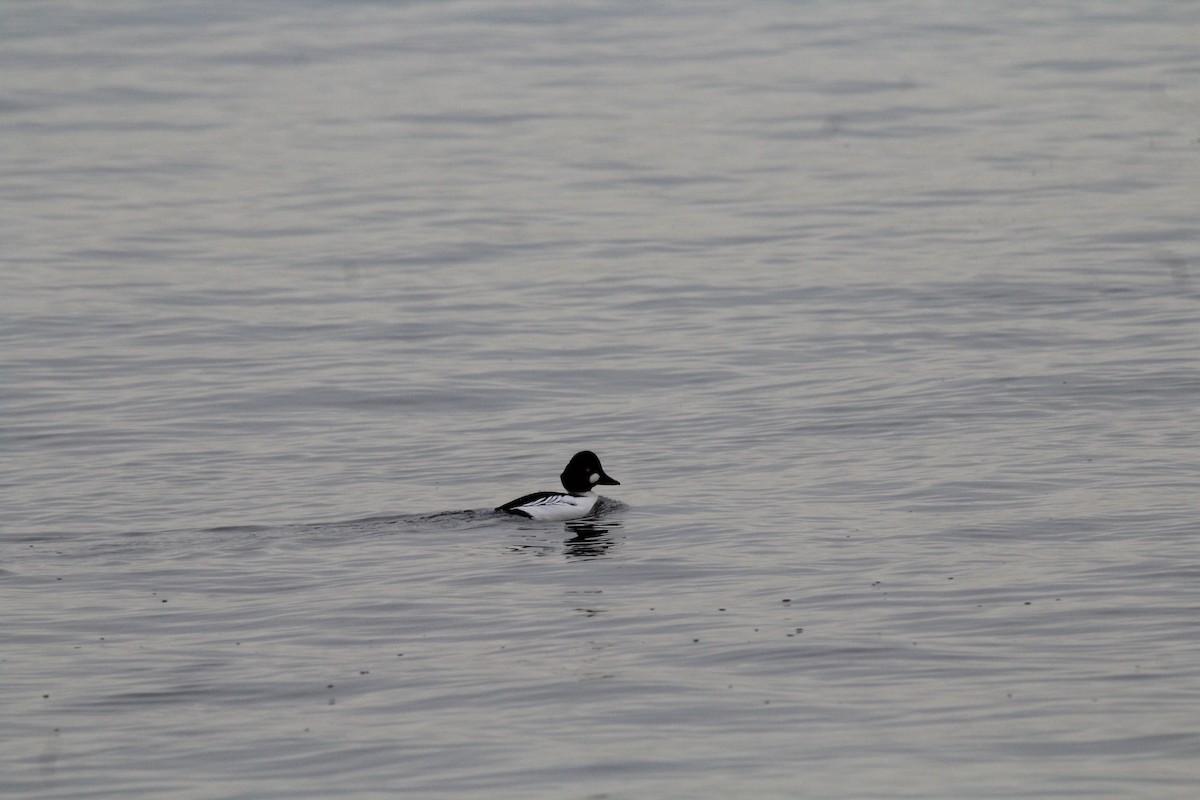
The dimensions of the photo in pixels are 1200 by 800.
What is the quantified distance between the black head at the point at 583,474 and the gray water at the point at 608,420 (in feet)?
0.70

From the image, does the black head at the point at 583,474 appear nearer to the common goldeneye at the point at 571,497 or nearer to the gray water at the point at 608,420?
the common goldeneye at the point at 571,497

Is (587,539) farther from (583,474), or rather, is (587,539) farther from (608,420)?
(608,420)

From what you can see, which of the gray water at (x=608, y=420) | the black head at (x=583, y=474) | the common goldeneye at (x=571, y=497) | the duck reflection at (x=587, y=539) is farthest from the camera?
the black head at (x=583, y=474)

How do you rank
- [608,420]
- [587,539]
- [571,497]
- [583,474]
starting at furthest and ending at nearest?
[608,420]
[583,474]
[571,497]
[587,539]

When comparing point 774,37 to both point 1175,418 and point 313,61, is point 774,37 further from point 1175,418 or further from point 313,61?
point 1175,418

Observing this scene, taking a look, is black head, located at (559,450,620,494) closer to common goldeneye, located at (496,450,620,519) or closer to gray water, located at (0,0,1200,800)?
common goldeneye, located at (496,450,620,519)

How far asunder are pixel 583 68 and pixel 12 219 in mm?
14309

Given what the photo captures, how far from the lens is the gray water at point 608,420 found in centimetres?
944

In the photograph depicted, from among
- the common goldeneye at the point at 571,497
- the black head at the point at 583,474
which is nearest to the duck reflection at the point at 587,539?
the common goldeneye at the point at 571,497

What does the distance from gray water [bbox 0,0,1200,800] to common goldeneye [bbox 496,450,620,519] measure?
4.8 inches

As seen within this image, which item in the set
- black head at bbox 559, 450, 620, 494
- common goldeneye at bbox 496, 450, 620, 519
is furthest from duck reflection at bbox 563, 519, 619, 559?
black head at bbox 559, 450, 620, 494

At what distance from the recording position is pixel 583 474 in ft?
48.4

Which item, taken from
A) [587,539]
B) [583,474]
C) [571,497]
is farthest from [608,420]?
[587,539]

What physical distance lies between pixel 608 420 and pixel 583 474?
285 centimetres
